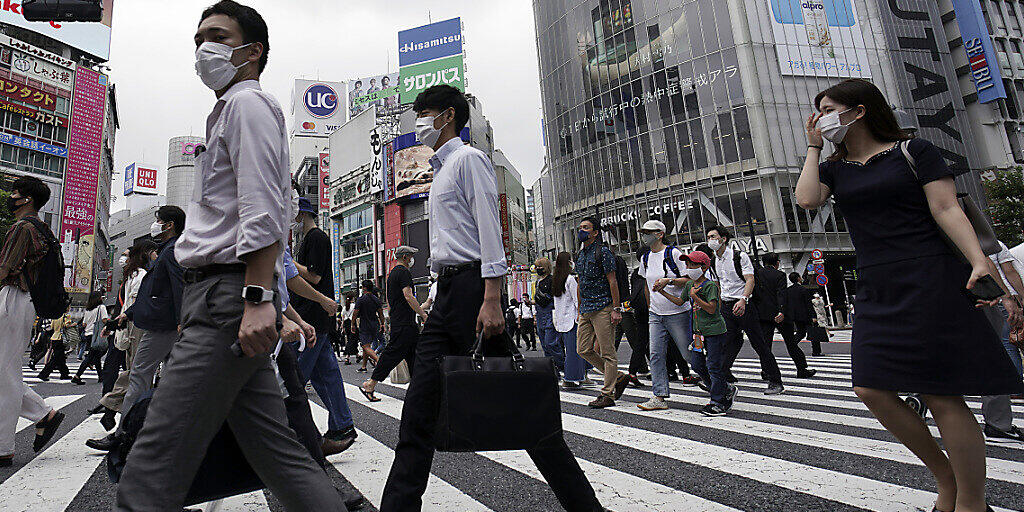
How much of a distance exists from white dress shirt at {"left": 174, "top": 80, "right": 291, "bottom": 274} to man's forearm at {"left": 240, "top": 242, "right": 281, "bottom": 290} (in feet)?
0.08

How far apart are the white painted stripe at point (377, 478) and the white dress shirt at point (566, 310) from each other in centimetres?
318

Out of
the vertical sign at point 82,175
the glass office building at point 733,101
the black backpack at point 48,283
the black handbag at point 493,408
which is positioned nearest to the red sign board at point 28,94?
the vertical sign at point 82,175

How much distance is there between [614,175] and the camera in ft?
126

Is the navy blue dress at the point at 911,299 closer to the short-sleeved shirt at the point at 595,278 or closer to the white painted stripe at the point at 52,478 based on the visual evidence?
the short-sleeved shirt at the point at 595,278

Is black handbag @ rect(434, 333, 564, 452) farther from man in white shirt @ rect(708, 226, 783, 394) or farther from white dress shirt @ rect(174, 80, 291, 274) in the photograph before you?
man in white shirt @ rect(708, 226, 783, 394)

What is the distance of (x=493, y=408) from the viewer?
1.83 m

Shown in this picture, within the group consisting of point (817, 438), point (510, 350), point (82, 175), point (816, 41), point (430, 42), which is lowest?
point (817, 438)

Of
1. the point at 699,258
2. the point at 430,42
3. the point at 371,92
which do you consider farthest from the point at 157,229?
the point at 371,92

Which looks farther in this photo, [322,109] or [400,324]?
[322,109]

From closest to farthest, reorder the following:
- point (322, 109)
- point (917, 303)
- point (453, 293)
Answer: point (917, 303), point (453, 293), point (322, 109)

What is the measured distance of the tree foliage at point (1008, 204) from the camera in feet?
85.0

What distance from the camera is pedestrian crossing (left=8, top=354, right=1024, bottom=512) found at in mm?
2367

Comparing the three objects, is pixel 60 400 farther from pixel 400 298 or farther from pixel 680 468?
pixel 680 468

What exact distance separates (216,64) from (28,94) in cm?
5753
